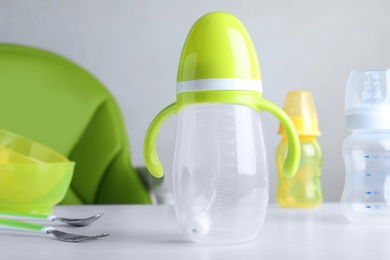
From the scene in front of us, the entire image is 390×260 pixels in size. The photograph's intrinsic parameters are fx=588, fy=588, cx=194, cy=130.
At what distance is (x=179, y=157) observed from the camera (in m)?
0.56

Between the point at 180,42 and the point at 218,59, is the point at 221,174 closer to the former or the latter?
the point at 218,59

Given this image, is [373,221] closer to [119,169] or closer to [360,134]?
[360,134]

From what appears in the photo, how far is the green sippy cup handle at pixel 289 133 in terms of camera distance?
1.77ft

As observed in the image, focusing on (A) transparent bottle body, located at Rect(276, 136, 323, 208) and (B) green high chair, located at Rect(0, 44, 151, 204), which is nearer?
(A) transparent bottle body, located at Rect(276, 136, 323, 208)

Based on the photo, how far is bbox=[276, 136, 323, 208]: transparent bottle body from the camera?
1.03 metres

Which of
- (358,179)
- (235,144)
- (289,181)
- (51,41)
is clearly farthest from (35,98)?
(235,144)

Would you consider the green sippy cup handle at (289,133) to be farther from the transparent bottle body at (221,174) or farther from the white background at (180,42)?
the white background at (180,42)

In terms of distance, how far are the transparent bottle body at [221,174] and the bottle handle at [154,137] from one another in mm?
13

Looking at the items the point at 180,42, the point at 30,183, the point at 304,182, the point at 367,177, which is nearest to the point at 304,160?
the point at 304,182

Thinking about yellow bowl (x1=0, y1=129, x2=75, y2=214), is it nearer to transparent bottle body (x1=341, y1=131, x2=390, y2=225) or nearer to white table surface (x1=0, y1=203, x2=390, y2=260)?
white table surface (x1=0, y1=203, x2=390, y2=260)

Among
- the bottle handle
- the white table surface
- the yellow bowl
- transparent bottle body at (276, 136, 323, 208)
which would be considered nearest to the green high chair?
transparent bottle body at (276, 136, 323, 208)

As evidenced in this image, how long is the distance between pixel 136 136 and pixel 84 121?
0.80ft

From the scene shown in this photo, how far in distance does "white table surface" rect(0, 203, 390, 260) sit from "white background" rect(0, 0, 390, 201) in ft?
3.74

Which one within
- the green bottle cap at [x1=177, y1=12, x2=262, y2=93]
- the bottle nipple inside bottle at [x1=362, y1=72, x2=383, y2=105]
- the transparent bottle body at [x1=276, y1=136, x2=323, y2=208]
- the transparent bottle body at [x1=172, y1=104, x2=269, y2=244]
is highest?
the green bottle cap at [x1=177, y1=12, x2=262, y2=93]
